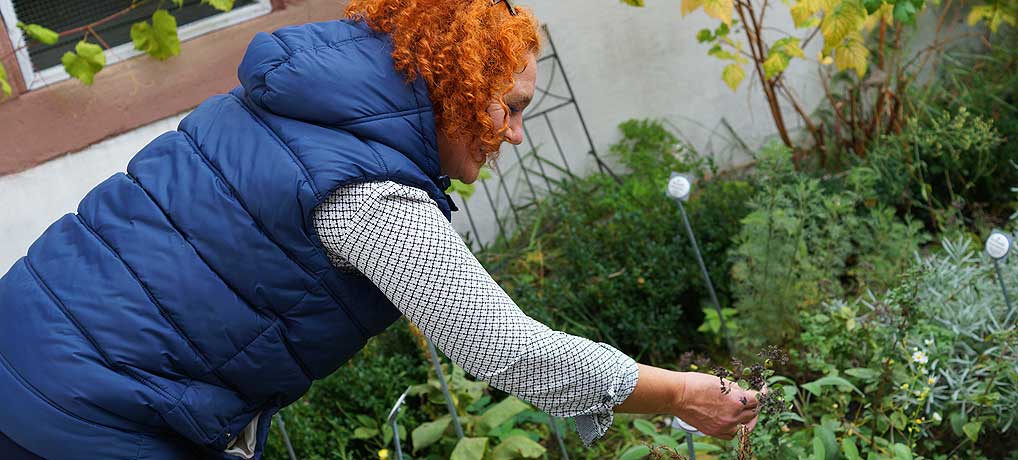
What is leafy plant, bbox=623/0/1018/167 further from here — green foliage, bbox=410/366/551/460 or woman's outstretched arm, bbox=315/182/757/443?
woman's outstretched arm, bbox=315/182/757/443

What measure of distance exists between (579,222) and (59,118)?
5.69 feet

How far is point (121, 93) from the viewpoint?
3311mm

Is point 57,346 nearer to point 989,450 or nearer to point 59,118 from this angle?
point 59,118

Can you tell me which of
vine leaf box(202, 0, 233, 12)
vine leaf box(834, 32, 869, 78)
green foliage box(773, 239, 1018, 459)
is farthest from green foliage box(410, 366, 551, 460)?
vine leaf box(834, 32, 869, 78)

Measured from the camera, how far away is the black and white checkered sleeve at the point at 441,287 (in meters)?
1.49

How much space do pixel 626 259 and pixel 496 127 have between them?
197 cm

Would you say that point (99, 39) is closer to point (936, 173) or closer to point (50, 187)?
point (50, 187)

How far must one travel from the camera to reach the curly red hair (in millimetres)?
1567

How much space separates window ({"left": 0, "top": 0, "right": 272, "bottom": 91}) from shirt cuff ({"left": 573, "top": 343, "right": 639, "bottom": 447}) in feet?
7.56

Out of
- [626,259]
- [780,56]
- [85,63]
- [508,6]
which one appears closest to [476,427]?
[626,259]

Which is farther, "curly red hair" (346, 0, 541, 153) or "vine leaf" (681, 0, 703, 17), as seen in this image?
"vine leaf" (681, 0, 703, 17)

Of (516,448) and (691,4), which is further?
(691,4)

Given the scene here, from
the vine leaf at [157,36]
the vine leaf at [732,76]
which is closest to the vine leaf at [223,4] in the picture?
the vine leaf at [157,36]

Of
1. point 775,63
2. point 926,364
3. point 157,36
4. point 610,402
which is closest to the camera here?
point 610,402
